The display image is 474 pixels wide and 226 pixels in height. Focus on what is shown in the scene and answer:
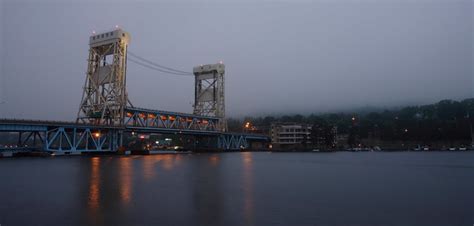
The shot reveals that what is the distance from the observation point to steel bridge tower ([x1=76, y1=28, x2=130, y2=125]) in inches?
2645

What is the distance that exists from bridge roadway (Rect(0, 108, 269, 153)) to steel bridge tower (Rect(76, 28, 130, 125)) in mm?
3206

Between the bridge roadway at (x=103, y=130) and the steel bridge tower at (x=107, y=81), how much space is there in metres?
3.21

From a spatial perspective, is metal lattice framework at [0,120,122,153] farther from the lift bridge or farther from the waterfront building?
the waterfront building

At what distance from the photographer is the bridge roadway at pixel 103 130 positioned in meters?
53.5

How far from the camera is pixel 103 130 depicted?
64.1m

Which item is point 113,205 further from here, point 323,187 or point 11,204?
point 323,187

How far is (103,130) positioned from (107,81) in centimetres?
1065

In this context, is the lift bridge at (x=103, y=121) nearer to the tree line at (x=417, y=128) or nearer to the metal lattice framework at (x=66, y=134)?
the metal lattice framework at (x=66, y=134)

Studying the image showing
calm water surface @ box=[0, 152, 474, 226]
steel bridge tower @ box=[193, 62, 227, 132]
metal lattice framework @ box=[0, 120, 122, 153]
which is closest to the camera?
calm water surface @ box=[0, 152, 474, 226]

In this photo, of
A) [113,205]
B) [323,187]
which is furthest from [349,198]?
[113,205]

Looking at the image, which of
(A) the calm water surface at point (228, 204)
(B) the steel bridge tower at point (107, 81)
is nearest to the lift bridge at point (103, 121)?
(B) the steel bridge tower at point (107, 81)

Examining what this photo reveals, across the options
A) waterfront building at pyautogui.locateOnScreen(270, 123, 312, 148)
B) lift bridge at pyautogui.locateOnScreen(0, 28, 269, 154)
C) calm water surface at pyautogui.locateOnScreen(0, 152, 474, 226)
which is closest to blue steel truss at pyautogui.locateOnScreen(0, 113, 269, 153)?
lift bridge at pyautogui.locateOnScreen(0, 28, 269, 154)

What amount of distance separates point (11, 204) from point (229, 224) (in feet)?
31.0

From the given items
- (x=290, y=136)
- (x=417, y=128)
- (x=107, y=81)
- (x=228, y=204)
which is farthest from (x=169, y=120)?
(x=417, y=128)
